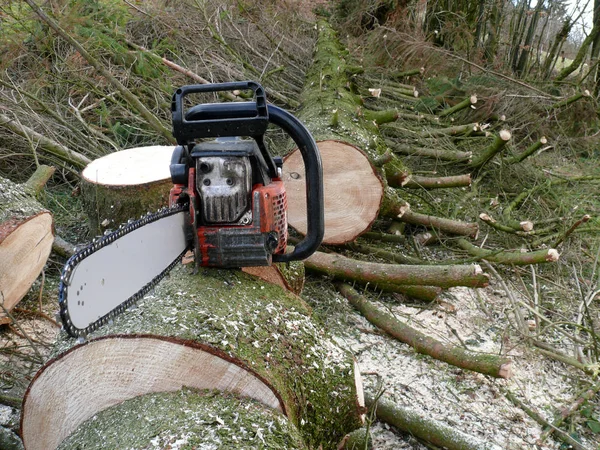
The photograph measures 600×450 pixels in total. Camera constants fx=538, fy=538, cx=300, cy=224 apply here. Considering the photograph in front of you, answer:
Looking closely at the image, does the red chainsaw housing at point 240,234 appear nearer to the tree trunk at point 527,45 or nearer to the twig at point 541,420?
the twig at point 541,420

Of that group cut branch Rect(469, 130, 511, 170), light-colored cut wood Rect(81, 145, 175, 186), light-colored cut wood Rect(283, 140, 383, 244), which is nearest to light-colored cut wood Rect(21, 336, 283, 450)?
light-colored cut wood Rect(81, 145, 175, 186)

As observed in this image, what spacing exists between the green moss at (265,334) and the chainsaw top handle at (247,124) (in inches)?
11.4

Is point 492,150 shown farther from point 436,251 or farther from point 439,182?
point 436,251

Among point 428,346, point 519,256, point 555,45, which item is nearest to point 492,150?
point 519,256

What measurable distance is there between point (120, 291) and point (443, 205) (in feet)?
9.85

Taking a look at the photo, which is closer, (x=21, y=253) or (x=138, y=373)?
(x=138, y=373)

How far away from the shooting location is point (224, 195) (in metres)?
1.67

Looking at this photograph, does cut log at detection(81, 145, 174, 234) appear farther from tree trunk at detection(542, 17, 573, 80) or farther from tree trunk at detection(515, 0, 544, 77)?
tree trunk at detection(542, 17, 573, 80)

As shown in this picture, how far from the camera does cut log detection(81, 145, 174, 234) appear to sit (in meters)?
2.65

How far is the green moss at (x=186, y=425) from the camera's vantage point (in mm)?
1212

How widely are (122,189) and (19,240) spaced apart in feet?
1.69

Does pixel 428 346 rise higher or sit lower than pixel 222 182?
lower

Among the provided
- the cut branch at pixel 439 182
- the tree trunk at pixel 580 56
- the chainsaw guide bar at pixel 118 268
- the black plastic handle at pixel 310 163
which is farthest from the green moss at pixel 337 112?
the tree trunk at pixel 580 56

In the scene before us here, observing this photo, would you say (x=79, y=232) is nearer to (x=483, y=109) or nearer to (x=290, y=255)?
(x=290, y=255)
